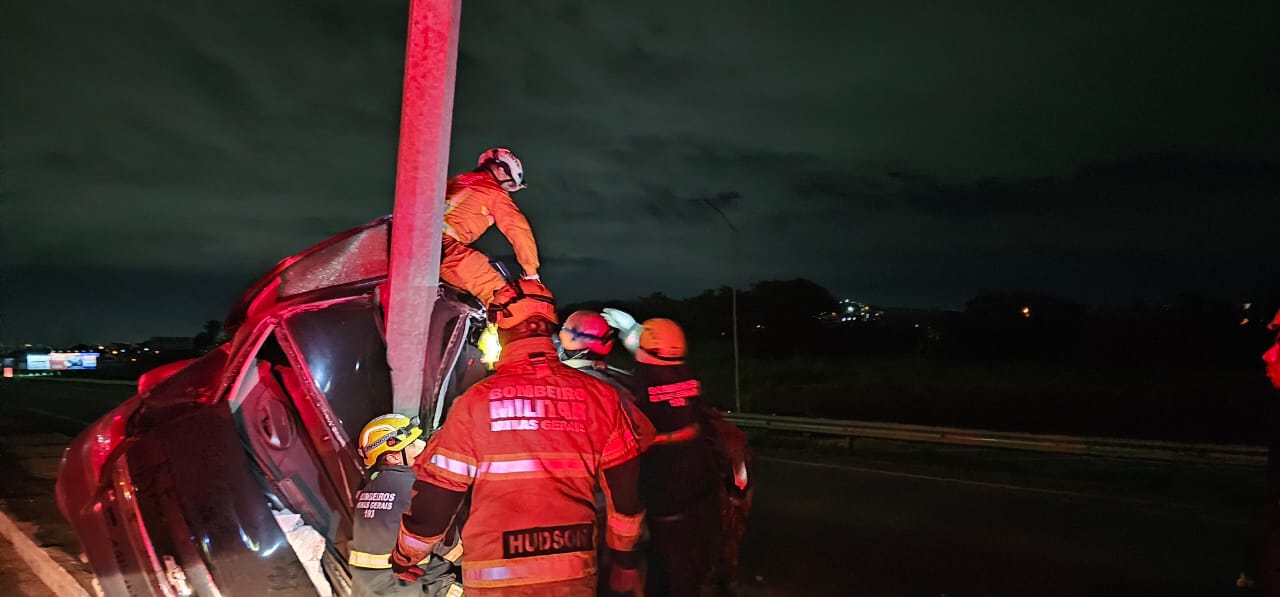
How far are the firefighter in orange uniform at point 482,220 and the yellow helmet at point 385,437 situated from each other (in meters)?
1.21

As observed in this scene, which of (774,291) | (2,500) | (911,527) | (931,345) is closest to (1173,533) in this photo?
(911,527)

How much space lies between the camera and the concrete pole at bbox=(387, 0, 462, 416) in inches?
152

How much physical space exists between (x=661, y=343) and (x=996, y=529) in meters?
5.85

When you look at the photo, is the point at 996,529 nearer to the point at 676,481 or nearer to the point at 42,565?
the point at 676,481

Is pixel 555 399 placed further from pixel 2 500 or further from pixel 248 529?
pixel 2 500

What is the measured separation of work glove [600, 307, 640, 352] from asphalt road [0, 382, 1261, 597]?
2.54 meters

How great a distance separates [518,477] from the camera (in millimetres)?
2463

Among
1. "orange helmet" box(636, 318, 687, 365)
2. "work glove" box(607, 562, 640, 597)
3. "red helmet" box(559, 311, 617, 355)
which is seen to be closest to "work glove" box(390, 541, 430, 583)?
"work glove" box(607, 562, 640, 597)

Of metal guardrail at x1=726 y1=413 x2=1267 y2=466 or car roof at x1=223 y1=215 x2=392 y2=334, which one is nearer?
car roof at x1=223 y1=215 x2=392 y2=334

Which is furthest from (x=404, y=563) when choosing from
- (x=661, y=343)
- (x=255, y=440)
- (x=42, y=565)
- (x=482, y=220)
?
(x=42, y=565)

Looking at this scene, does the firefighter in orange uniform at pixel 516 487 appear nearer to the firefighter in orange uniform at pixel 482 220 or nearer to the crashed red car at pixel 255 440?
the crashed red car at pixel 255 440

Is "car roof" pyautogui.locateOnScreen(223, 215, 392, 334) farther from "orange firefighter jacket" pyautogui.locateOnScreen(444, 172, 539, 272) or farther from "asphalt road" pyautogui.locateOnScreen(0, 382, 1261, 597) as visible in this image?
"asphalt road" pyautogui.locateOnScreen(0, 382, 1261, 597)

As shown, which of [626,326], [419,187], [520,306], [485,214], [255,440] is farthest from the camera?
[485,214]

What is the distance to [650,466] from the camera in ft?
12.7
